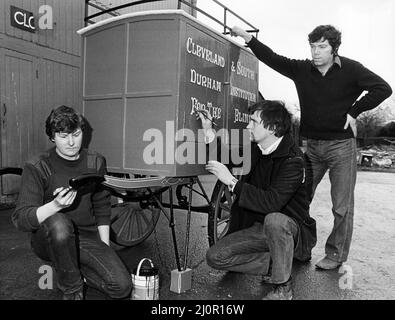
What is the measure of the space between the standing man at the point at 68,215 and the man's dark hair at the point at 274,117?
1286mm

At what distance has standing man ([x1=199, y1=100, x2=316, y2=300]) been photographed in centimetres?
298

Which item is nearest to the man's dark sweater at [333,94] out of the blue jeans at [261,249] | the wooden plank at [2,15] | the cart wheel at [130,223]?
the blue jeans at [261,249]

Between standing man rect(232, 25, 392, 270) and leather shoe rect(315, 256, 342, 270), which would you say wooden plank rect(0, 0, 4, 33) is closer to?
standing man rect(232, 25, 392, 270)

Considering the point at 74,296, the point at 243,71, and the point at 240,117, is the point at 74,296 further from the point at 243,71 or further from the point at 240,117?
the point at 243,71

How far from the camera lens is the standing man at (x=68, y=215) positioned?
2607 millimetres

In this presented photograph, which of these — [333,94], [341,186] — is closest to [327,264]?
[341,186]

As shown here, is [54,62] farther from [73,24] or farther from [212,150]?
[212,150]

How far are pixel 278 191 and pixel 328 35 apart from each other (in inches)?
61.3

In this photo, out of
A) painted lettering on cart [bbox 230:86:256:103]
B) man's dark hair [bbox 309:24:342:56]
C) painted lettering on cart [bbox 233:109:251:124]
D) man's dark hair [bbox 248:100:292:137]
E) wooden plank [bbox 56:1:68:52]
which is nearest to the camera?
man's dark hair [bbox 248:100:292:137]

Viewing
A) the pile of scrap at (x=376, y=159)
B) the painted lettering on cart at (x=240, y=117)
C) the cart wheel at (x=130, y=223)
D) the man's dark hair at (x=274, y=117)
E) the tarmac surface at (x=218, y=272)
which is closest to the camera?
Result: the man's dark hair at (x=274, y=117)

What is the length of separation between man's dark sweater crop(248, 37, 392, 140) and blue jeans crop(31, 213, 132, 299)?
225 cm

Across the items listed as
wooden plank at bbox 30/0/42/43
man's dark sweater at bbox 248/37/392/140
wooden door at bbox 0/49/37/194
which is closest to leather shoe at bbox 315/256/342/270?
man's dark sweater at bbox 248/37/392/140

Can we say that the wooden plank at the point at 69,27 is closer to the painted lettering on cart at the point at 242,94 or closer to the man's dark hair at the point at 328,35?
the painted lettering on cart at the point at 242,94

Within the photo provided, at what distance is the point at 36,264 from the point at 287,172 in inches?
101
